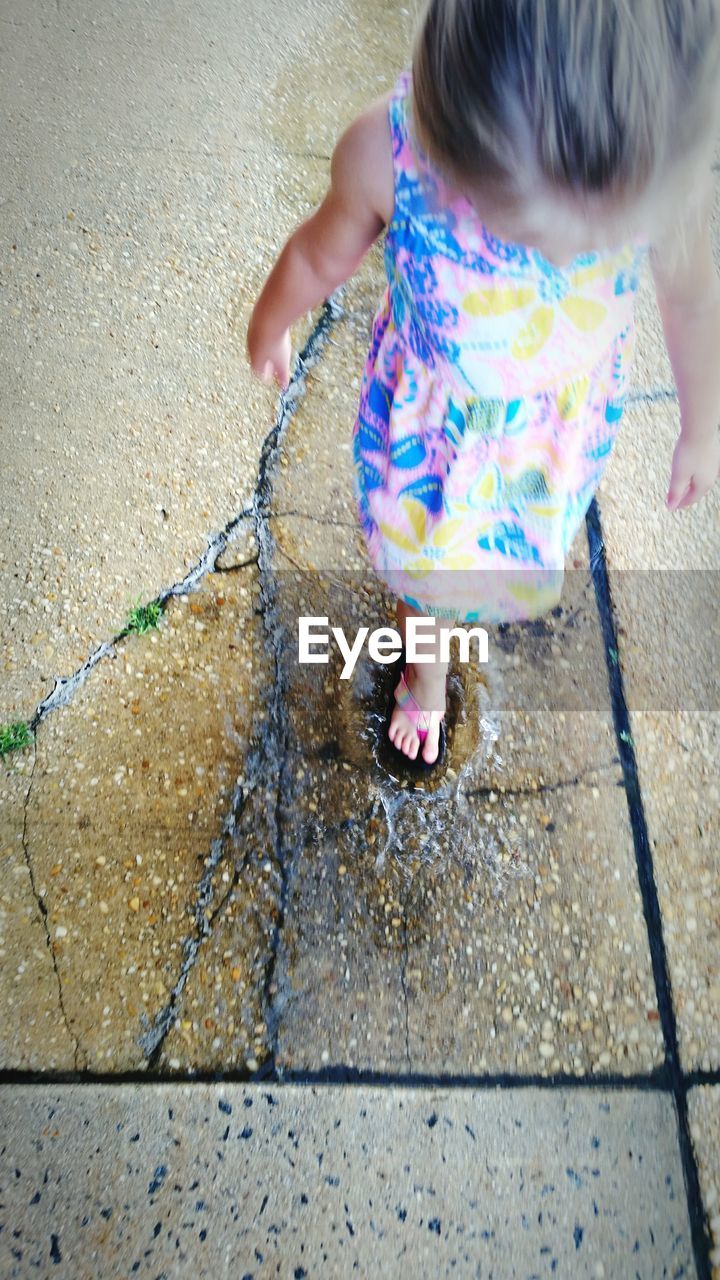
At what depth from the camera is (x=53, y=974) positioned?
1345 millimetres

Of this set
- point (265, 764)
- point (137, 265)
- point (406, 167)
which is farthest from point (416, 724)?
point (137, 265)

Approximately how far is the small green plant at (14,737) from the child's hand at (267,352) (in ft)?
2.46

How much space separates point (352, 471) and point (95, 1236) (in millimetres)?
1400

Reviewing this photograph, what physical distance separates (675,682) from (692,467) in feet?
1.62

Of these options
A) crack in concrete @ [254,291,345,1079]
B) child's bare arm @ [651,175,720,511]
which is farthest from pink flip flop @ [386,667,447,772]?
child's bare arm @ [651,175,720,511]

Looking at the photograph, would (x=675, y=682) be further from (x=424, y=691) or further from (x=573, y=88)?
(x=573, y=88)

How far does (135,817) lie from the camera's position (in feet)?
4.81

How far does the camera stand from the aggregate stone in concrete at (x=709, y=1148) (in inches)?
48.0

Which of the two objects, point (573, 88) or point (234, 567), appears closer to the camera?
point (573, 88)

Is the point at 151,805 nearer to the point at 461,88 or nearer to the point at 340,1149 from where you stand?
the point at 340,1149

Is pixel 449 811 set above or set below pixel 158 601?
below

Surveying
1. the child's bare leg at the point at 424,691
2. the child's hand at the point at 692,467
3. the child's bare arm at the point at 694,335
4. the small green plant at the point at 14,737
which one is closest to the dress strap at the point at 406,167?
the child's bare arm at the point at 694,335

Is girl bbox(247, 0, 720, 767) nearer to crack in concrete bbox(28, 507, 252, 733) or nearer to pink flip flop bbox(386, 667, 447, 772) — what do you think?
pink flip flop bbox(386, 667, 447, 772)

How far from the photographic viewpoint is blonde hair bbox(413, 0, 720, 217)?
2.28 ft
